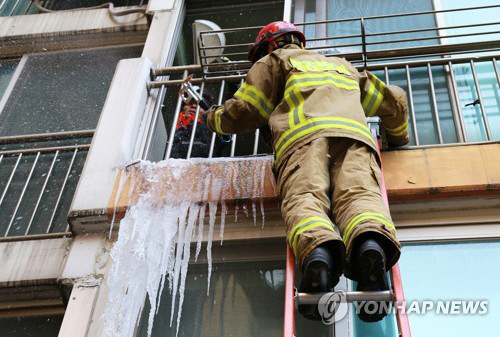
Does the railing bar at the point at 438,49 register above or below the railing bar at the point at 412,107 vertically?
above

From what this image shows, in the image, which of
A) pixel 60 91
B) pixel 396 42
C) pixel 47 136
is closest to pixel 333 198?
pixel 396 42

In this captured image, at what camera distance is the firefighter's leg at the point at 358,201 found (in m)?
2.65

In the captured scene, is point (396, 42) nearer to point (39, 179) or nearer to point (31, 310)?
point (39, 179)

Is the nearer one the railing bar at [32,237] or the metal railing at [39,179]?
the railing bar at [32,237]

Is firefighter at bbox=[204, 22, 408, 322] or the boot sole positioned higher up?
firefighter at bbox=[204, 22, 408, 322]

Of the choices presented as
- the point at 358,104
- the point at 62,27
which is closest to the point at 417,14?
the point at 358,104

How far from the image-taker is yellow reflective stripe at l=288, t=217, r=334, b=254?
2.71 metres

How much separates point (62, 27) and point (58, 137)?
1.93 meters

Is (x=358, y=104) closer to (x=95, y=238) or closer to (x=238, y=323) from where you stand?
(x=238, y=323)

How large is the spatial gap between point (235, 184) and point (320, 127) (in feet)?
3.14

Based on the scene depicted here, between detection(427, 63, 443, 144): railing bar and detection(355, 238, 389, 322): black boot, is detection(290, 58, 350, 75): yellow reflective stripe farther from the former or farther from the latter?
detection(355, 238, 389, 322): black boot

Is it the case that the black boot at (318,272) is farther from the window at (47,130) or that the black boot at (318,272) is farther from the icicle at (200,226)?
the window at (47,130)

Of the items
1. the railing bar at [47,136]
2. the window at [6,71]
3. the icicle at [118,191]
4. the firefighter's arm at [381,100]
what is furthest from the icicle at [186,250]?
the window at [6,71]

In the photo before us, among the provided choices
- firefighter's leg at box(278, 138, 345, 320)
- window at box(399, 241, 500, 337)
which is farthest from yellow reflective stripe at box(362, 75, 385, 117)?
window at box(399, 241, 500, 337)
